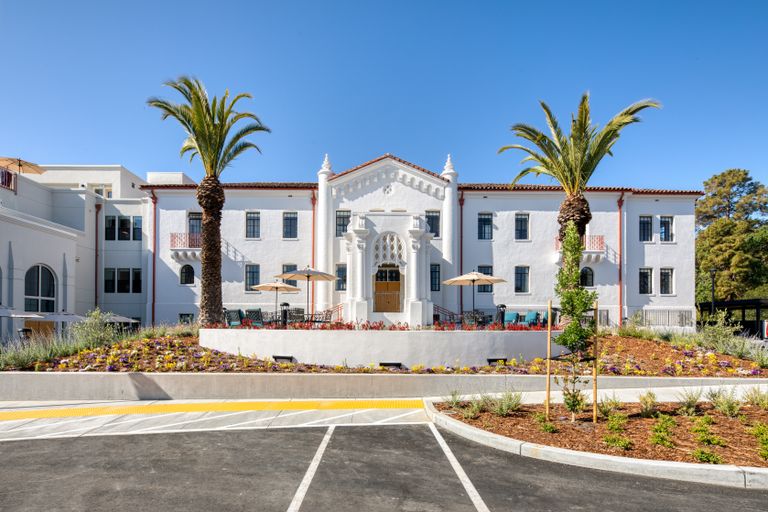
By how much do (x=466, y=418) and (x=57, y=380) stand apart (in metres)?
11.1

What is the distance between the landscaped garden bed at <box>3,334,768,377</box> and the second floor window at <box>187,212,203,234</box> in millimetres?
14990

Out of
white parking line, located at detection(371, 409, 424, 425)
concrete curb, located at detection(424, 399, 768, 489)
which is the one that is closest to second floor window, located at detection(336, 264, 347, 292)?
white parking line, located at detection(371, 409, 424, 425)

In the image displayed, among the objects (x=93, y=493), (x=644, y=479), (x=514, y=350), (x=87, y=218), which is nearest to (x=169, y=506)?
(x=93, y=493)

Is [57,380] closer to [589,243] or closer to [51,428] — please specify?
[51,428]

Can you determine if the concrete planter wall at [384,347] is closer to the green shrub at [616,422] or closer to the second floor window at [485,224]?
the green shrub at [616,422]

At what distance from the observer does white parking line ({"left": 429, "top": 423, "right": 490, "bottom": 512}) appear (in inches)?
251

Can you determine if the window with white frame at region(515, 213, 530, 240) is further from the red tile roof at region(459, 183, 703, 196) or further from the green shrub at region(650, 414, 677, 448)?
the green shrub at region(650, 414, 677, 448)

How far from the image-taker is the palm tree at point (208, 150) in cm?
1991

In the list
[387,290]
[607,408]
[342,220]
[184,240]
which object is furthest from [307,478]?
[184,240]

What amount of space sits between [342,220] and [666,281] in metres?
19.7

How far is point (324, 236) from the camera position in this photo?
98.9 ft

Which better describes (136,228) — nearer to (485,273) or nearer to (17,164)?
(17,164)

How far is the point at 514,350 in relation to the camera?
1722 cm

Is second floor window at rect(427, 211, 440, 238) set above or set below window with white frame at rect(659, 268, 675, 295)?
above
